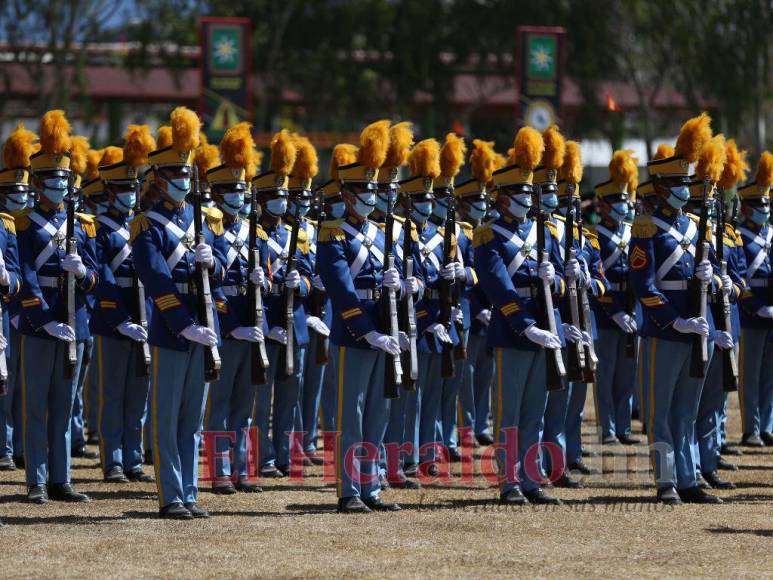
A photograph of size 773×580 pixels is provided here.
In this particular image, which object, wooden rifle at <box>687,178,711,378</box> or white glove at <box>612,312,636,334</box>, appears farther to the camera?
white glove at <box>612,312,636,334</box>

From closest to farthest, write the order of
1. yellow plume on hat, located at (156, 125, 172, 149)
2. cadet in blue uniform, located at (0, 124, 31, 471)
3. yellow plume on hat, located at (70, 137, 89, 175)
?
cadet in blue uniform, located at (0, 124, 31, 471)
yellow plume on hat, located at (156, 125, 172, 149)
yellow plume on hat, located at (70, 137, 89, 175)

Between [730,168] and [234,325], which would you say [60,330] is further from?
[730,168]

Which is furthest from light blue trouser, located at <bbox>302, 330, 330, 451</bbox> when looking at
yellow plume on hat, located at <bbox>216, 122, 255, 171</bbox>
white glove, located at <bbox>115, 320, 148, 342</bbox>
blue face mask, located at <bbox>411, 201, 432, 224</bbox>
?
yellow plume on hat, located at <bbox>216, 122, 255, 171</bbox>

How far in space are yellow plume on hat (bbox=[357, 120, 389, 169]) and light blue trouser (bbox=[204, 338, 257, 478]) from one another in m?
1.77

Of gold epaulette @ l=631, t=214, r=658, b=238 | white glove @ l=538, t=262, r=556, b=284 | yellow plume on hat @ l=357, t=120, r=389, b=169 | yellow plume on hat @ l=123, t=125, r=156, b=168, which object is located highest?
yellow plume on hat @ l=123, t=125, r=156, b=168

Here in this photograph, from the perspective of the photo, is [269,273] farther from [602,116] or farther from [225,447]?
[602,116]

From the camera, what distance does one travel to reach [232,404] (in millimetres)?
11367

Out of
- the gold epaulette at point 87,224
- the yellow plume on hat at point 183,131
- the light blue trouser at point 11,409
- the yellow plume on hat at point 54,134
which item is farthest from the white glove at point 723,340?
the light blue trouser at point 11,409

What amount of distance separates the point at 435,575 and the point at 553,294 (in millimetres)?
3085

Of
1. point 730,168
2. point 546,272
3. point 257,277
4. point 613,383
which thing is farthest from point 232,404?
point 730,168

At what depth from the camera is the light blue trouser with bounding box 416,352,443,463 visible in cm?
1229

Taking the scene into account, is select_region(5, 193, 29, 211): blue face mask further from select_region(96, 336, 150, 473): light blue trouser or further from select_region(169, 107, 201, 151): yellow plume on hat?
select_region(96, 336, 150, 473): light blue trouser

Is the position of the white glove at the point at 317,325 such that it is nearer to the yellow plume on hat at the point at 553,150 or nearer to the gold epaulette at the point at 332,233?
the gold epaulette at the point at 332,233

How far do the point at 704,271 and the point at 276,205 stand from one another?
3210 millimetres
